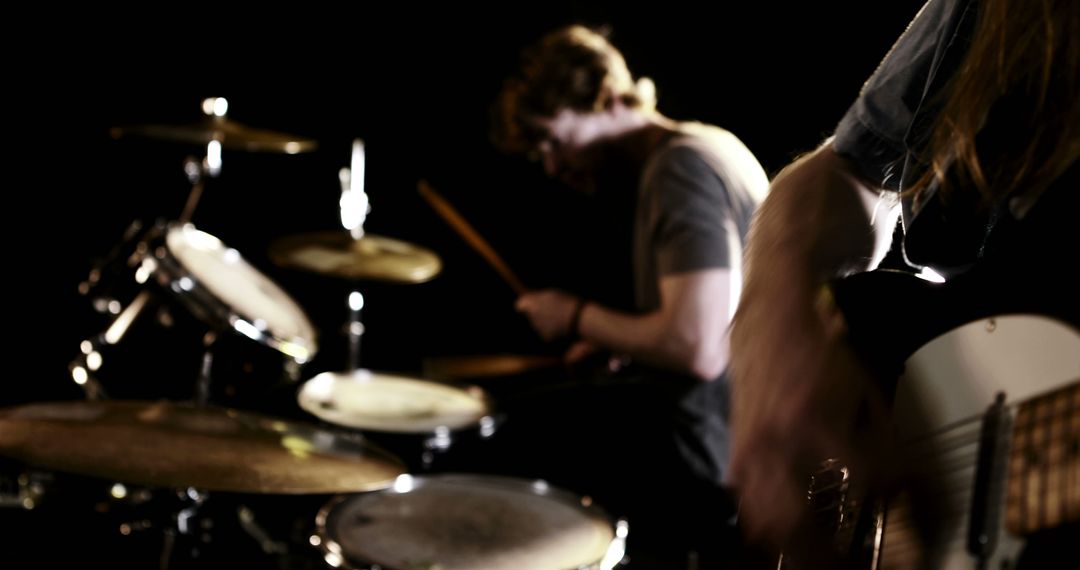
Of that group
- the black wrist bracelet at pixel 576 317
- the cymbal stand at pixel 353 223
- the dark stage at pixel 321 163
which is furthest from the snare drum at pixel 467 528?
the dark stage at pixel 321 163

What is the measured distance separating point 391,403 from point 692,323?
918 millimetres

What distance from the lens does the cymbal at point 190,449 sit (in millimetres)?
1456

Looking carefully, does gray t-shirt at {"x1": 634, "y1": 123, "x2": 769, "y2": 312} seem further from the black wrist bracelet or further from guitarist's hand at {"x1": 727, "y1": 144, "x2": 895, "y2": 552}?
guitarist's hand at {"x1": 727, "y1": 144, "x2": 895, "y2": 552}

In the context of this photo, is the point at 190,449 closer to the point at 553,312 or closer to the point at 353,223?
the point at 553,312

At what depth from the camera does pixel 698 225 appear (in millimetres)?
2404

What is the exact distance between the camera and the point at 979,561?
56cm

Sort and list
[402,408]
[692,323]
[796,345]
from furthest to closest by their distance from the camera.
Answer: [402,408] → [692,323] → [796,345]

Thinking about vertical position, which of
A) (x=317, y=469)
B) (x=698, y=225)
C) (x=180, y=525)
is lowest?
(x=180, y=525)

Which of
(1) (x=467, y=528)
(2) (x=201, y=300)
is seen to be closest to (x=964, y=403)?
(1) (x=467, y=528)

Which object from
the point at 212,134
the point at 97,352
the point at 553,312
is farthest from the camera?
the point at 212,134

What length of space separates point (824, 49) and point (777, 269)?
92.8 inches

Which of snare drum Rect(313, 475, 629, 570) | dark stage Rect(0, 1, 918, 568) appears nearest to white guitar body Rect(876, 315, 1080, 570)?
snare drum Rect(313, 475, 629, 570)

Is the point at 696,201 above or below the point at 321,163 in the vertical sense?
below

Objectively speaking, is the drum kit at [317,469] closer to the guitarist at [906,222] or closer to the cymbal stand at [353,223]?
the guitarist at [906,222]
